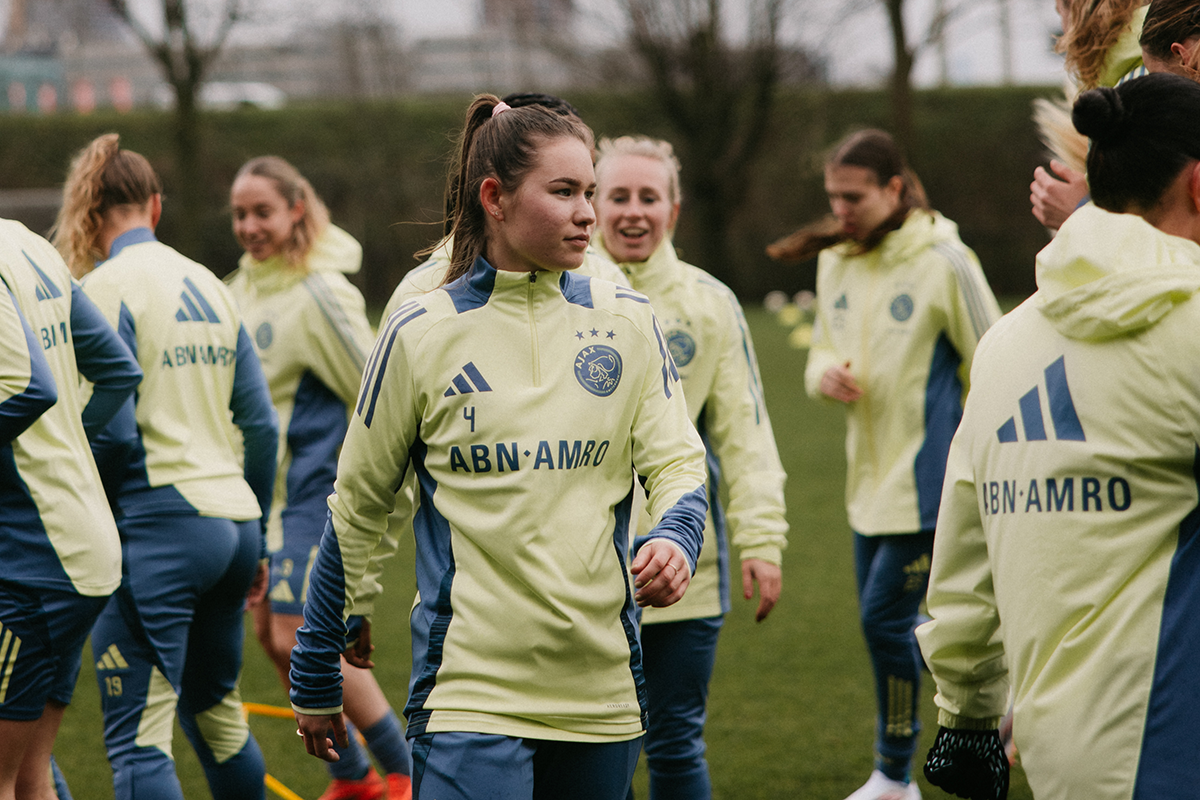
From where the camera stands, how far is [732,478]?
3873 millimetres

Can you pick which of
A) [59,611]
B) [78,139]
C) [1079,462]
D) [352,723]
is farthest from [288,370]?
[78,139]

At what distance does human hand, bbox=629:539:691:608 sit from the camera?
2.26 meters

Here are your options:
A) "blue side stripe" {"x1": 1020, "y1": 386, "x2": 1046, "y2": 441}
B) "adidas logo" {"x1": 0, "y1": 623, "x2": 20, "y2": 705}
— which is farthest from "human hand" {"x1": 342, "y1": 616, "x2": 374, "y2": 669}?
"blue side stripe" {"x1": 1020, "y1": 386, "x2": 1046, "y2": 441}

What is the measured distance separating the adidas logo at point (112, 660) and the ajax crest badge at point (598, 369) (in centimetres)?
197

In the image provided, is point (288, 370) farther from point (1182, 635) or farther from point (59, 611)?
point (1182, 635)

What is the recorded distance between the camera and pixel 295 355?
4.91 metres

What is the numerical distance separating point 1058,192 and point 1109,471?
97cm

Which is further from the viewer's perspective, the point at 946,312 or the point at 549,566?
the point at 946,312

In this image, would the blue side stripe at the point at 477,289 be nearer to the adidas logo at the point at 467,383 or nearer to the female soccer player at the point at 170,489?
the adidas logo at the point at 467,383

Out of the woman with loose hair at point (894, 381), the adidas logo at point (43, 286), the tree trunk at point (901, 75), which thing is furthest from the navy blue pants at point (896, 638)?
the tree trunk at point (901, 75)

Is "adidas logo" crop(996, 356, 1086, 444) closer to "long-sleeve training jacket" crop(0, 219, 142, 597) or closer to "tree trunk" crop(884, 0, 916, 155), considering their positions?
"long-sleeve training jacket" crop(0, 219, 142, 597)

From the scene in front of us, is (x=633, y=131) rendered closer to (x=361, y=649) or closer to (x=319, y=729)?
(x=361, y=649)

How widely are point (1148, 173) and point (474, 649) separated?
1.49 metres

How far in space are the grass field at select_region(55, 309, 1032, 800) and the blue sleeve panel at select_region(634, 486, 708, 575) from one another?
2558mm
